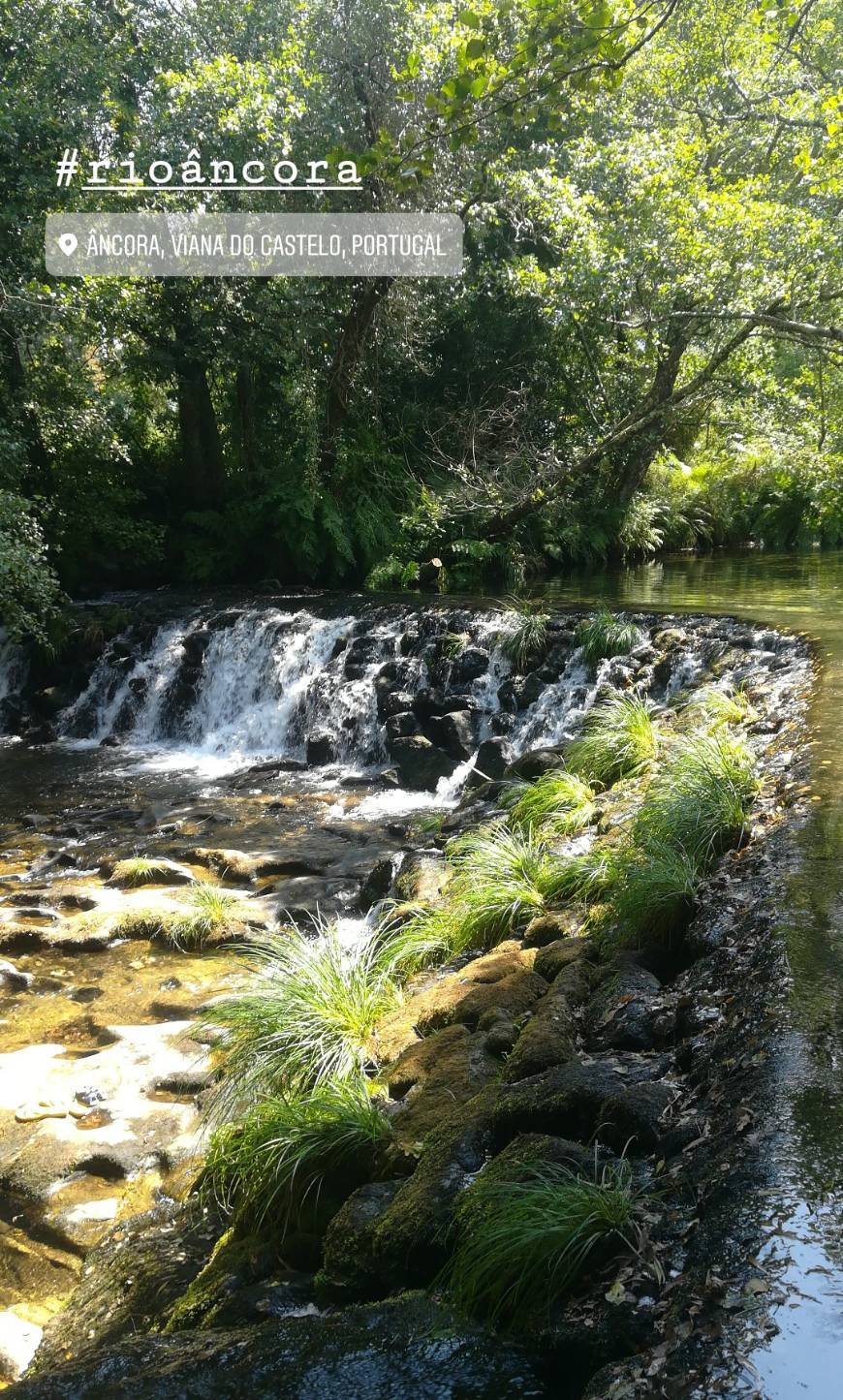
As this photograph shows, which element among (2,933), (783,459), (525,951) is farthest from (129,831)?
(783,459)

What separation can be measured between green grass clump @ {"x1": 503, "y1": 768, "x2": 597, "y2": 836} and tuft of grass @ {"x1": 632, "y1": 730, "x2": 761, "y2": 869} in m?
0.60

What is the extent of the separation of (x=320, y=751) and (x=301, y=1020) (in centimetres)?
704

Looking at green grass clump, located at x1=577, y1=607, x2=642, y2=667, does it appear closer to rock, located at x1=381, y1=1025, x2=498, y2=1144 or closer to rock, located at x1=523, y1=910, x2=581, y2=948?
rock, located at x1=523, y1=910, x2=581, y2=948

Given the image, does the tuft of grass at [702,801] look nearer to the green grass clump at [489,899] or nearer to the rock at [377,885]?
the green grass clump at [489,899]

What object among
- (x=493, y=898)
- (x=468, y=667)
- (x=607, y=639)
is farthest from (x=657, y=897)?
(x=468, y=667)

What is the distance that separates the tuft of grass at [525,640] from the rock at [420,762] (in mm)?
1607

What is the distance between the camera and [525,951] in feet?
15.5

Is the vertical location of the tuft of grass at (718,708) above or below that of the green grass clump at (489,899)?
above

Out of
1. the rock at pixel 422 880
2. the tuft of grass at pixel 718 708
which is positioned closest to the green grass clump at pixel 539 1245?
the rock at pixel 422 880

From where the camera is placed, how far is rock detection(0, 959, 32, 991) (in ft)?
19.4

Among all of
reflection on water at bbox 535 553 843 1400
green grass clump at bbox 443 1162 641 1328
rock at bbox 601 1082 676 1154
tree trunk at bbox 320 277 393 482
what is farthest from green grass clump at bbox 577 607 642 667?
green grass clump at bbox 443 1162 641 1328

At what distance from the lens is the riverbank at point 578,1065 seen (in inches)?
102

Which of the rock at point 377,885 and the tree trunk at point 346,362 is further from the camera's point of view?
the tree trunk at point 346,362

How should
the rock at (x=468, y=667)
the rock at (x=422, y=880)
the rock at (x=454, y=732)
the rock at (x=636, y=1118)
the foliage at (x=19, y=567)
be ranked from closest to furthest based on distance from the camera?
the rock at (x=636, y=1118) < the rock at (x=422, y=880) < the foliage at (x=19, y=567) < the rock at (x=454, y=732) < the rock at (x=468, y=667)
